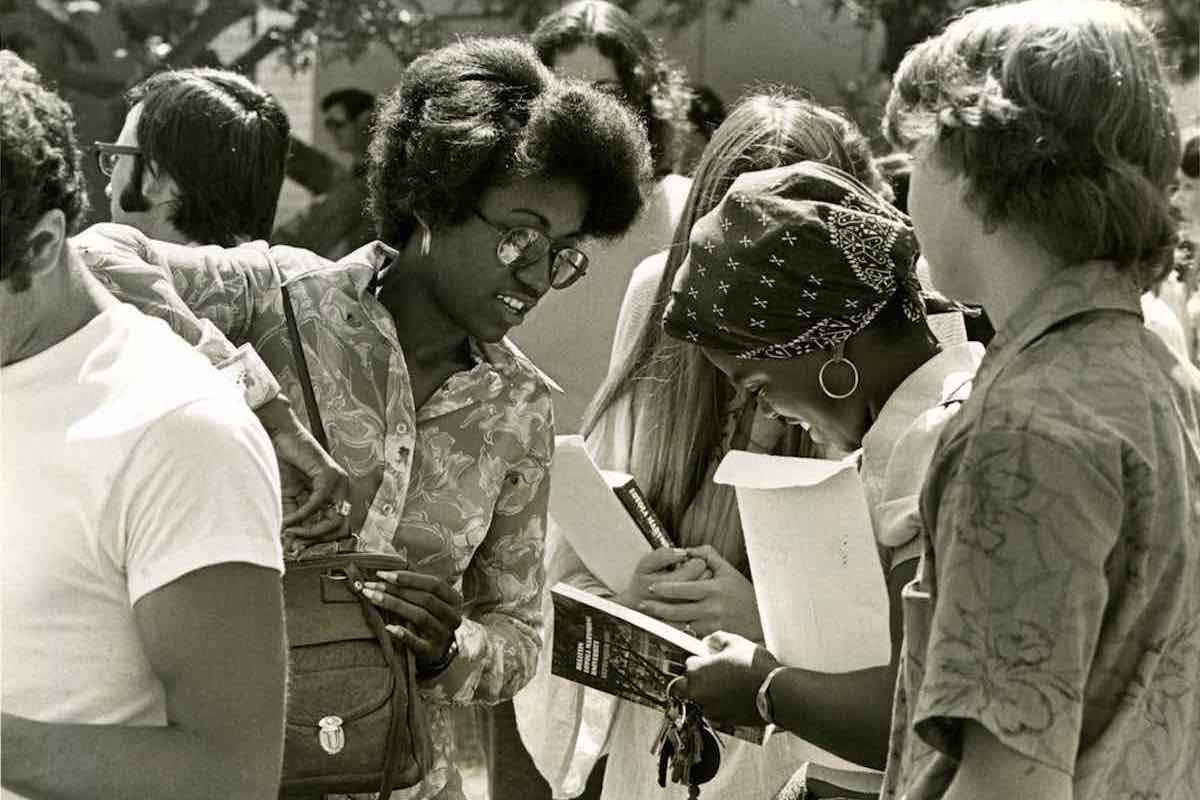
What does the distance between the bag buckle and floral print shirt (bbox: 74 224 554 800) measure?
276 mm

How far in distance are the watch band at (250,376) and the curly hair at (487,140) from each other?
1.77ft

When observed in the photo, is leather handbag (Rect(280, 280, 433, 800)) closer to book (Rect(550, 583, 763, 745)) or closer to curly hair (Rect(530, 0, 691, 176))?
book (Rect(550, 583, 763, 745))

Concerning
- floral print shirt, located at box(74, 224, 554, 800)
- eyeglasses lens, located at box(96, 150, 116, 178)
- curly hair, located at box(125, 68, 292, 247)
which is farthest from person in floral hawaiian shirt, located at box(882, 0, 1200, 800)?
eyeglasses lens, located at box(96, 150, 116, 178)

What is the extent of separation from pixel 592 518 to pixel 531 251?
0.48 m

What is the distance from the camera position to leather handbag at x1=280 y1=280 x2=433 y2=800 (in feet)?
7.80

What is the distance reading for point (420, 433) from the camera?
109 inches

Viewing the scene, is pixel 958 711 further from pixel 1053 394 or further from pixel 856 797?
pixel 856 797

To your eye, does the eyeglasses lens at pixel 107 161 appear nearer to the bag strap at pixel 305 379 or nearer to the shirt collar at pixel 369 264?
the shirt collar at pixel 369 264

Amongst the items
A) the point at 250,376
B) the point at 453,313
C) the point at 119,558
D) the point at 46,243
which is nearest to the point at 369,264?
the point at 453,313

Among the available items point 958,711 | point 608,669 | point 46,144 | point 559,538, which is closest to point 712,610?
point 608,669

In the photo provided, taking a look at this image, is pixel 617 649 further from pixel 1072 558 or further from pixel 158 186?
pixel 158 186

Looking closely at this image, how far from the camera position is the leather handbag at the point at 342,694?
2.38m

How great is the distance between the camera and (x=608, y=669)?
2855 millimetres

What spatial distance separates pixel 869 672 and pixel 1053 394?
32.2 inches
